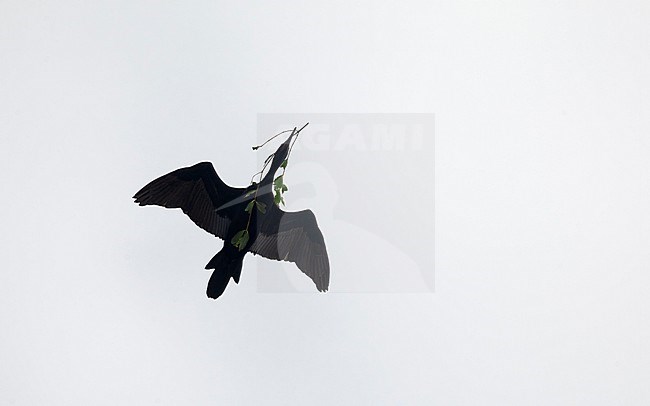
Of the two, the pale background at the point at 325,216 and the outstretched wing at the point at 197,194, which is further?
the pale background at the point at 325,216

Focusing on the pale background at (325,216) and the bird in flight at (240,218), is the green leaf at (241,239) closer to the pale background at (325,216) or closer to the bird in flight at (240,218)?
the bird in flight at (240,218)

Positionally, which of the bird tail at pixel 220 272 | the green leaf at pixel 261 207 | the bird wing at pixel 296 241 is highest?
the green leaf at pixel 261 207

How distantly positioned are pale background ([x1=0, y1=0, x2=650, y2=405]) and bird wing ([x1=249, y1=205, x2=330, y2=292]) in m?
0.20

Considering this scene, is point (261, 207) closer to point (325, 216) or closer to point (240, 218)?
point (240, 218)

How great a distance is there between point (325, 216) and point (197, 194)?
290 mm

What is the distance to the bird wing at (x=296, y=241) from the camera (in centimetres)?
115

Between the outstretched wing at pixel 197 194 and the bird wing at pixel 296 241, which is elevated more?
the outstretched wing at pixel 197 194

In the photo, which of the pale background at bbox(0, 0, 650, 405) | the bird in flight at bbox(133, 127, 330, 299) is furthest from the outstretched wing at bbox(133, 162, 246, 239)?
the pale background at bbox(0, 0, 650, 405)

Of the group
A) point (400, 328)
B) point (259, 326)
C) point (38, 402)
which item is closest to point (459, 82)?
point (400, 328)

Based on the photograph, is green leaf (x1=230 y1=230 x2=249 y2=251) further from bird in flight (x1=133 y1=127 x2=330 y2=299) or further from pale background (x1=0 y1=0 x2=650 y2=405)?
pale background (x1=0 y1=0 x2=650 y2=405)

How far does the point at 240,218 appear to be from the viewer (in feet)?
3.82

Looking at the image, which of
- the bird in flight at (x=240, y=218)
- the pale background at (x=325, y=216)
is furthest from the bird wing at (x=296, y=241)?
the pale background at (x=325, y=216)

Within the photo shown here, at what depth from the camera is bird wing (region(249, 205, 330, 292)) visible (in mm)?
1153

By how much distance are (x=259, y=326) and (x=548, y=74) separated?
29.9 inches
